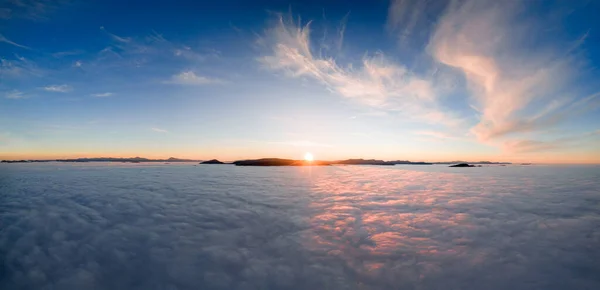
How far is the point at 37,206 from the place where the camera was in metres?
14.3

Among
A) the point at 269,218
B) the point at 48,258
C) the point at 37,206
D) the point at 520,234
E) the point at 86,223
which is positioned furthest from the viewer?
the point at 37,206

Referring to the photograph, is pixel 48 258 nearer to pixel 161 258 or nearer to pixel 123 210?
pixel 161 258

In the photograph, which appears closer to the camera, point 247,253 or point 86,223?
point 247,253

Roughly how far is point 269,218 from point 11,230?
10.1 metres

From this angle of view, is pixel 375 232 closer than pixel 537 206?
Yes

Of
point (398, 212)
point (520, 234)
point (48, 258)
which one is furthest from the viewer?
point (398, 212)

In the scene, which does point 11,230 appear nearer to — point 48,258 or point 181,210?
point 48,258

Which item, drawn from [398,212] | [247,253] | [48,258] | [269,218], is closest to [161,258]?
[247,253]

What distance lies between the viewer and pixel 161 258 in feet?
23.6

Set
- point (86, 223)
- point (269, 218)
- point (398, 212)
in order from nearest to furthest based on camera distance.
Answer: point (86, 223)
point (269, 218)
point (398, 212)

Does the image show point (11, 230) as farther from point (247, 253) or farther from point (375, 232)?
point (375, 232)

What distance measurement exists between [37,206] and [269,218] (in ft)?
45.7

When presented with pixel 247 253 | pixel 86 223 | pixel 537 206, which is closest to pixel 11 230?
pixel 86 223

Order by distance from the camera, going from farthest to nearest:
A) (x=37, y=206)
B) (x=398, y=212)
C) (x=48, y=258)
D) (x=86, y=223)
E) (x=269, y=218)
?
(x=37, y=206), (x=398, y=212), (x=269, y=218), (x=86, y=223), (x=48, y=258)
